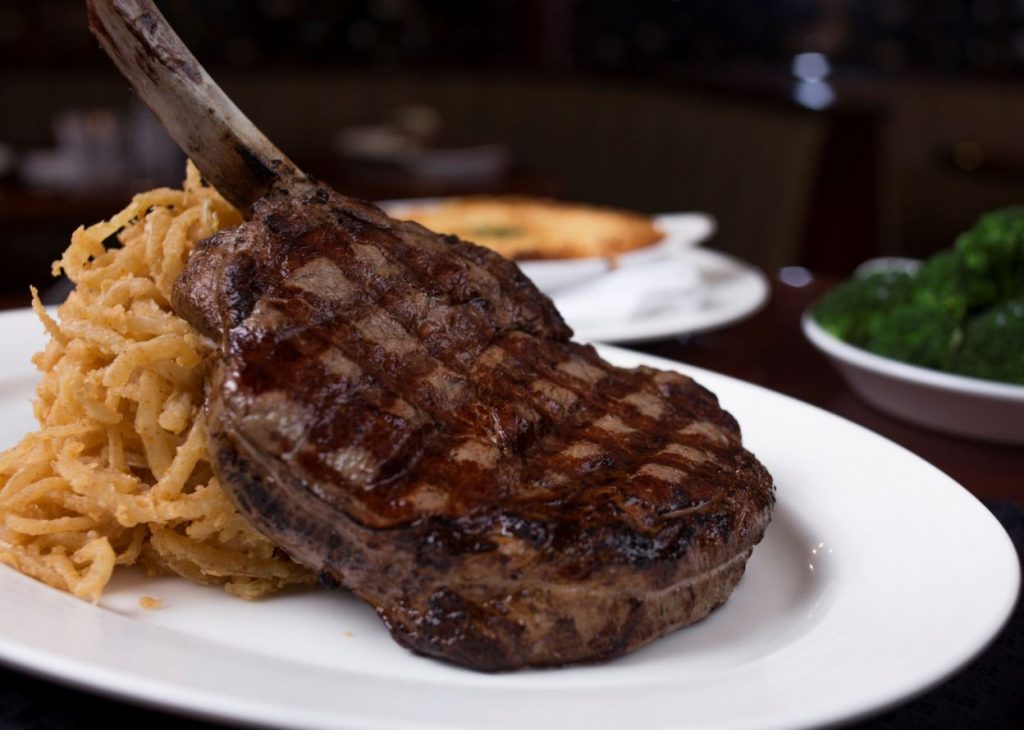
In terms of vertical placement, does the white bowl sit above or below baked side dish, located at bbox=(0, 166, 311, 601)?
below

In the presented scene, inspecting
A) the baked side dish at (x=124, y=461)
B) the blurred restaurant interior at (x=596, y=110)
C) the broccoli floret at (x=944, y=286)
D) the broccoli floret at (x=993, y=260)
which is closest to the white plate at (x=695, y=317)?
the broccoli floret at (x=944, y=286)

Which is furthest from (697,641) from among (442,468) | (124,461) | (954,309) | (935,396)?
(954,309)

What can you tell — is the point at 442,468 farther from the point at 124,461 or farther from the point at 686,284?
the point at 686,284

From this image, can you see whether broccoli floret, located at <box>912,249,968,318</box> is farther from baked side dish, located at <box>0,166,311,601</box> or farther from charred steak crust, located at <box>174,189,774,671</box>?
baked side dish, located at <box>0,166,311,601</box>

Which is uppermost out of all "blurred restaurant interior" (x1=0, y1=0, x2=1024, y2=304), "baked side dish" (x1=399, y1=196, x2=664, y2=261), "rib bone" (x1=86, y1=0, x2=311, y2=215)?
"rib bone" (x1=86, y1=0, x2=311, y2=215)

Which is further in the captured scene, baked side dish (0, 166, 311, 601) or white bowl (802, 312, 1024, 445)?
white bowl (802, 312, 1024, 445)

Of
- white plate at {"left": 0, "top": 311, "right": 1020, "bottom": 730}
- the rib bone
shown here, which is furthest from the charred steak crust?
the rib bone

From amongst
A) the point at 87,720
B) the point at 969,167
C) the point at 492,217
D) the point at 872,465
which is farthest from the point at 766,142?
the point at 87,720

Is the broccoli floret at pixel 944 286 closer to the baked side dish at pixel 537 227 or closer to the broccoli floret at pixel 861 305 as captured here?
the broccoli floret at pixel 861 305

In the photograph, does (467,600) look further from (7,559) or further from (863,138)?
(863,138)
